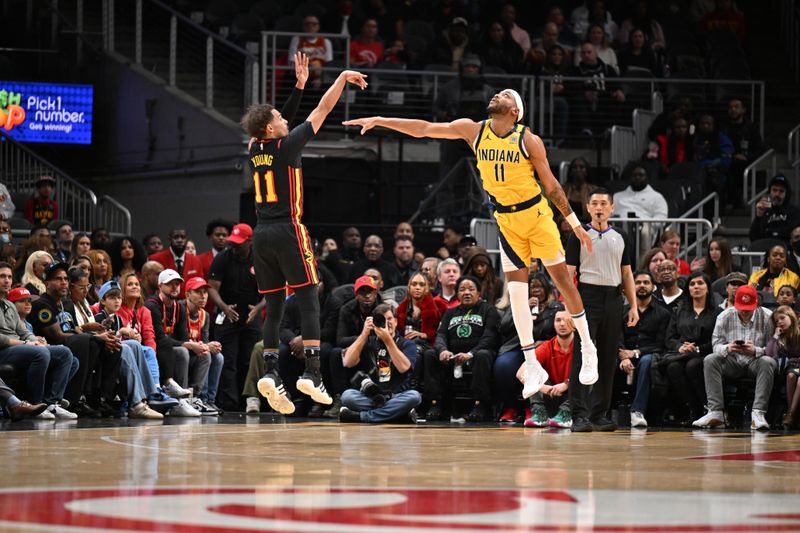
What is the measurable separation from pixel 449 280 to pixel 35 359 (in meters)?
4.34

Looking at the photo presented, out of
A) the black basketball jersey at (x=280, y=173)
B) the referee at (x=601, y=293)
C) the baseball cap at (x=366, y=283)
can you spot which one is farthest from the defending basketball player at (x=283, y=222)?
the baseball cap at (x=366, y=283)

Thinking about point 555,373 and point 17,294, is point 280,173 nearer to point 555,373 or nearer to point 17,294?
point 17,294

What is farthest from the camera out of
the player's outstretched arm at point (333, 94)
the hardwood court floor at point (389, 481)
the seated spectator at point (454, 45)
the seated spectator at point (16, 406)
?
the seated spectator at point (454, 45)

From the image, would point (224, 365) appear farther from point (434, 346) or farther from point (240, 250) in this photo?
point (434, 346)

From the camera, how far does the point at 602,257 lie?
36.3ft

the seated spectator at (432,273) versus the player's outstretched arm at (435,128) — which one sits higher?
the player's outstretched arm at (435,128)

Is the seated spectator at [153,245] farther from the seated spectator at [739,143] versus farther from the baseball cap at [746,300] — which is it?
the seated spectator at [739,143]

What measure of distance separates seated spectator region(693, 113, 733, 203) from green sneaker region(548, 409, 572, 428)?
688 centimetres

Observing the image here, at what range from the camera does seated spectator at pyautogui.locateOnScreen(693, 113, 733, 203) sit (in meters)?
17.6

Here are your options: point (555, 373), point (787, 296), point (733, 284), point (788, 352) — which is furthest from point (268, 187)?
point (787, 296)

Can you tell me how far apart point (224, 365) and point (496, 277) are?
10.3 feet

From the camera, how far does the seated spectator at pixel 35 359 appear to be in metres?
11.9

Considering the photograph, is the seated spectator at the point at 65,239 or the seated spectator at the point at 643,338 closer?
the seated spectator at the point at 643,338

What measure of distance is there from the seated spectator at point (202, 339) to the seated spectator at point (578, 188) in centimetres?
446
